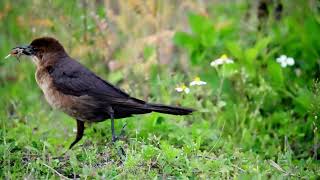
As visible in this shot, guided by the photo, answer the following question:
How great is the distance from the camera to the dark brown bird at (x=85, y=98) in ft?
20.2

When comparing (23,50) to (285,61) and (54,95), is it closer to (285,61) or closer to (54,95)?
(54,95)

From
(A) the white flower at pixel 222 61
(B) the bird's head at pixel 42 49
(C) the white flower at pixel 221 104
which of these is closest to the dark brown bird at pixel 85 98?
(B) the bird's head at pixel 42 49

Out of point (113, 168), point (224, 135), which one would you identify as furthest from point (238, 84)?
point (113, 168)

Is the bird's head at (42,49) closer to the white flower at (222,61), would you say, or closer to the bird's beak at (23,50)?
the bird's beak at (23,50)

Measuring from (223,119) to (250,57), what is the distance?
2.63 feet

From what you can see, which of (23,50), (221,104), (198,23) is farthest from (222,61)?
(23,50)

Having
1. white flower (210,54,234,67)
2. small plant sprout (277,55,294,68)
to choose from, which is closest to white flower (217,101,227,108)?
white flower (210,54,234,67)

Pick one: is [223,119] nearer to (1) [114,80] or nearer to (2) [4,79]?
(1) [114,80]

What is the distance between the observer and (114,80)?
8336 mm

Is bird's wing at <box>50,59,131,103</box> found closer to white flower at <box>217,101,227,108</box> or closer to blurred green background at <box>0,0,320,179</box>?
blurred green background at <box>0,0,320,179</box>

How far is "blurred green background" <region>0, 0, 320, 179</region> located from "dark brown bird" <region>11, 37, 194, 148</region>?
21 centimetres

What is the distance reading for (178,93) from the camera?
24.7 feet

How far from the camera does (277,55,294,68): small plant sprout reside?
747 centimetres

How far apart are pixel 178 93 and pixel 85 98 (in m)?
1.60
